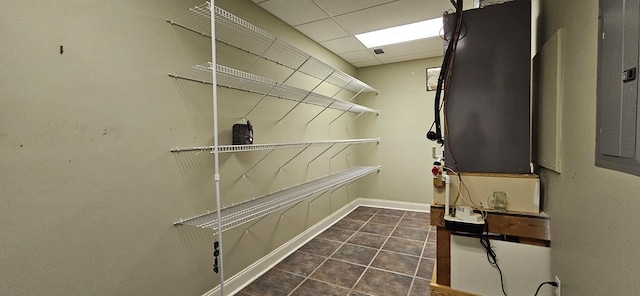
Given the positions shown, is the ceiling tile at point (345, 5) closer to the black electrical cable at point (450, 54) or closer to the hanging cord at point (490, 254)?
the black electrical cable at point (450, 54)

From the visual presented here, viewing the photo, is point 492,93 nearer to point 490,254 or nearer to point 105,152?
point 490,254

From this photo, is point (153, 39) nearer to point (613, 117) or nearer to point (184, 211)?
point (184, 211)

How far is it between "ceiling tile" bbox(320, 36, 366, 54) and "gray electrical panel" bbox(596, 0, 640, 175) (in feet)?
7.86

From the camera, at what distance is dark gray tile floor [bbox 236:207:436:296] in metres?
2.06

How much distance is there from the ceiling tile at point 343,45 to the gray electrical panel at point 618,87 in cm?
240

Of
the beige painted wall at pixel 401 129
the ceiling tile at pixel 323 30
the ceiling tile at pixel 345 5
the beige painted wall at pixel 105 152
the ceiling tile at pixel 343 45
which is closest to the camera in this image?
the beige painted wall at pixel 105 152

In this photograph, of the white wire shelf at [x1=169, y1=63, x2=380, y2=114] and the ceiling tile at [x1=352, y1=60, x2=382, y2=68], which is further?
the ceiling tile at [x1=352, y1=60, x2=382, y2=68]

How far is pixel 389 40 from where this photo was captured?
3145mm

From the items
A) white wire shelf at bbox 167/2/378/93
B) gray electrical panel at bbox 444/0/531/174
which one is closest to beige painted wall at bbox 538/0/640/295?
gray electrical panel at bbox 444/0/531/174

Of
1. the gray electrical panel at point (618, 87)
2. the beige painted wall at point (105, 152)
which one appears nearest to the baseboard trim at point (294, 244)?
the beige painted wall at point (105, 152)

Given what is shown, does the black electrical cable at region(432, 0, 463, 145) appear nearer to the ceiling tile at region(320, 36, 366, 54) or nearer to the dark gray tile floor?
the dark gray tile floor

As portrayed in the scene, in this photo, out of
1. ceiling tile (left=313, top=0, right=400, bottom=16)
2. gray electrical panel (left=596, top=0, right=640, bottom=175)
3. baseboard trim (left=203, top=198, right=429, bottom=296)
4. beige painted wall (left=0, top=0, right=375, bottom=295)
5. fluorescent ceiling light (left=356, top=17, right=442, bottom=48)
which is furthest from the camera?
fluorescent ceiling light (left=356, top=17, right=442, bottom=48)

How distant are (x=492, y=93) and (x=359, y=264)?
5.90 ft

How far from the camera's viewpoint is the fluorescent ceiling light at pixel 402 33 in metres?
2.71
